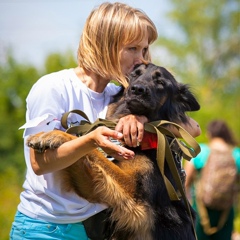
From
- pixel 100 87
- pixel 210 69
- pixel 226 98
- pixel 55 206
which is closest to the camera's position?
pixel 55 206

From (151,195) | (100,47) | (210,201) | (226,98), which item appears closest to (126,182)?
(151,195)

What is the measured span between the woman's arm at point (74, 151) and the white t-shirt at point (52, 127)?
0.19 meters

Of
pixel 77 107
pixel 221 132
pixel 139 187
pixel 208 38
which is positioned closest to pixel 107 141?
pixel 77 107

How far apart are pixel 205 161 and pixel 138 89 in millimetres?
4593

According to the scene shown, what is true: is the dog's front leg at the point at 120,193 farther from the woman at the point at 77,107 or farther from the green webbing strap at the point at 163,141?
the green webbing strap at the point at 163,141

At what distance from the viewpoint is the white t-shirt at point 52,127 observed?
3965mm

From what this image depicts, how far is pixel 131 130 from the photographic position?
3920mm

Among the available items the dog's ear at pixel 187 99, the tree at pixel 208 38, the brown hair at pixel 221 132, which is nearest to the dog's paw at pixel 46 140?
the dog's ear at pixel 187 99

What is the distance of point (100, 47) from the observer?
4211mm

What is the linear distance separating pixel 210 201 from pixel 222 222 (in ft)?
1.08

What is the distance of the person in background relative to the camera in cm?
871

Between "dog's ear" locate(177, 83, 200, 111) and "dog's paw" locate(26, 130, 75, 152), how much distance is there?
3.73 feet

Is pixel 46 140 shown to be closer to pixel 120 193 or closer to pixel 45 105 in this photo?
pixel 45 105

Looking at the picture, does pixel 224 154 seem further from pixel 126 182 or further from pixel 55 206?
pixel 55 206
